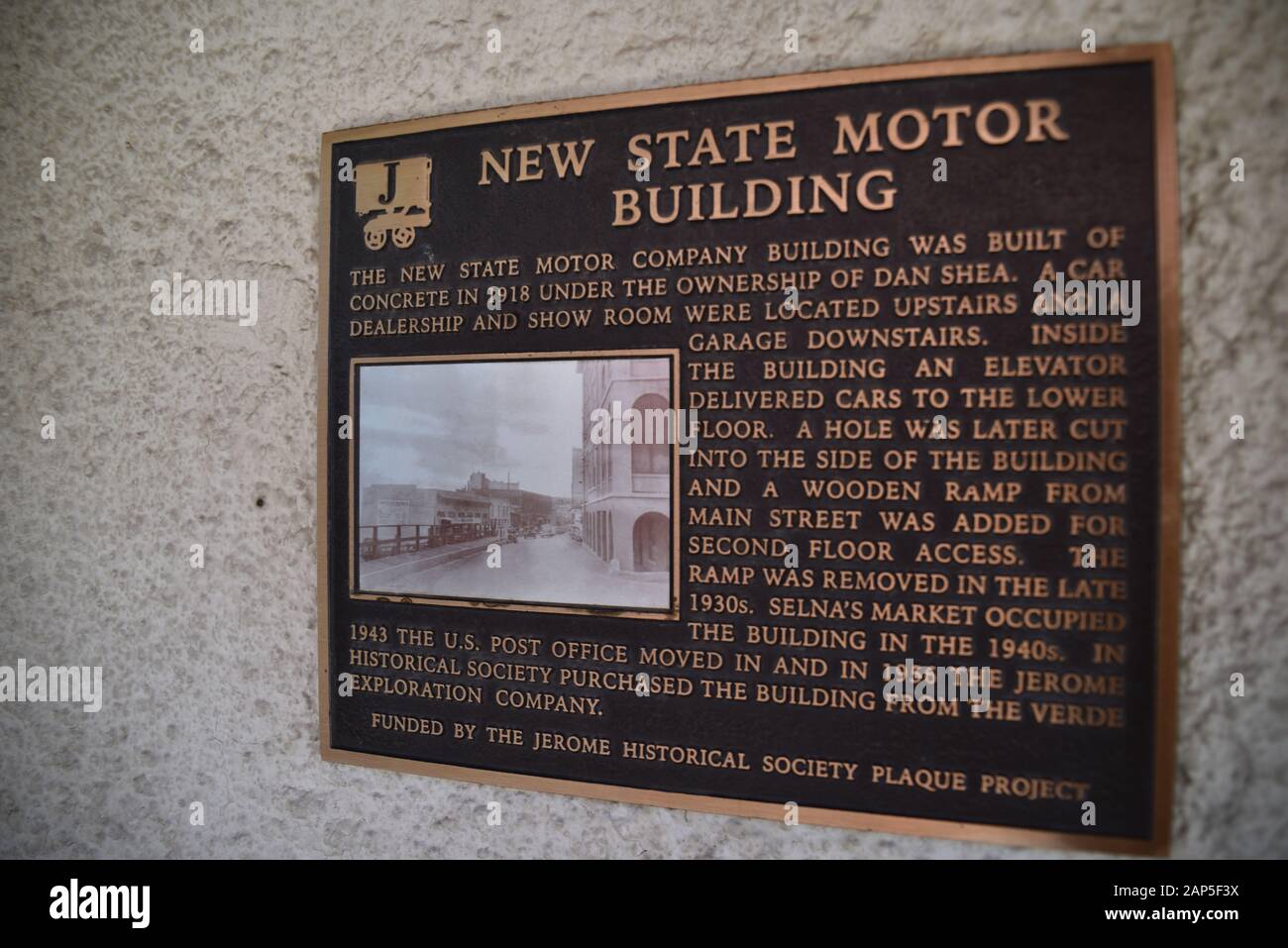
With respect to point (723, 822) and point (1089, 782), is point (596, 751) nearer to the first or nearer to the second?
point (723, 822)

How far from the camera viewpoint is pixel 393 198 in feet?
7.61

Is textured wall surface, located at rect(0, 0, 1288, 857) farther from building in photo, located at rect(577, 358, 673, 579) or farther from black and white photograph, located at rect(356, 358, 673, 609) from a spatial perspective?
building in photo, located at rect(577, 358, 673, 579)

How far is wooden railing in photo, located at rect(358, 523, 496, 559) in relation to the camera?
2.22 metres

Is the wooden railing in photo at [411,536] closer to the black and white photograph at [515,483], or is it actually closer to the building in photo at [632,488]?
the black and white photograph at [515,483]

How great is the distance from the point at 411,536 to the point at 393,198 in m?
1.25

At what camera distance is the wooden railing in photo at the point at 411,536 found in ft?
7.27

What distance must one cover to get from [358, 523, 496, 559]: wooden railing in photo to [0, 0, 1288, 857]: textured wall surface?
0.30m

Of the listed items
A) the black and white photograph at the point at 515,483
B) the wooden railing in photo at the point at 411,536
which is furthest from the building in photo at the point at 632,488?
the wooden railing in photo at the point at 411,536

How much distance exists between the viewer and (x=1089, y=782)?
1863 mm

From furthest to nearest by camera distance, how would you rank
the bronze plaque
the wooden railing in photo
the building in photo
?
the wooden railing in photo, the building in photo, the bronze plaque

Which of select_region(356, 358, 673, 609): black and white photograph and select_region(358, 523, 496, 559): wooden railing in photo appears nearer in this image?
select_region(356, 358, 673, 609): black and white photograph

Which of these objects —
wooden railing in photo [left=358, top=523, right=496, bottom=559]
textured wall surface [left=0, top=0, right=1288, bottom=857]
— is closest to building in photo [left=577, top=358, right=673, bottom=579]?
wooden railing in photo [left=358, top=523, right=496, bottom=559]

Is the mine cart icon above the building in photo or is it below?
above

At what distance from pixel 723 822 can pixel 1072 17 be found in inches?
108
